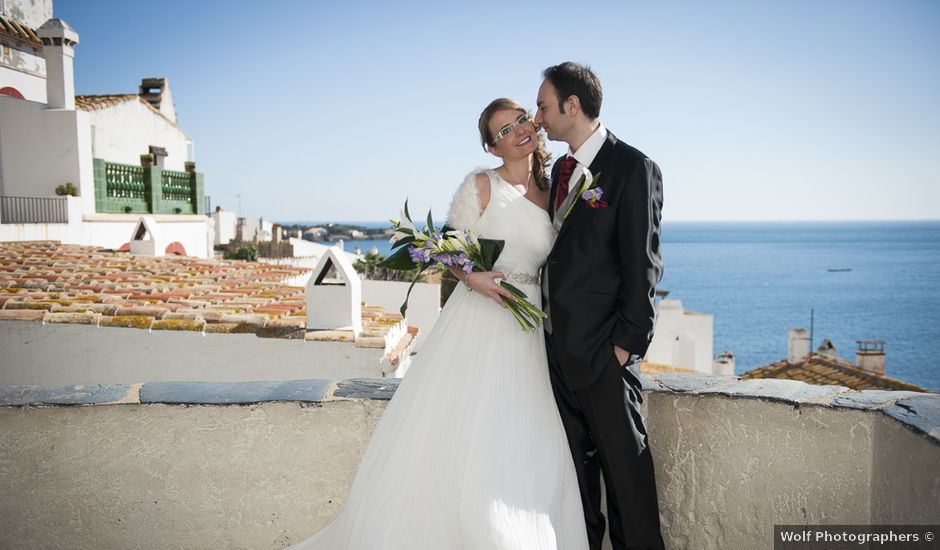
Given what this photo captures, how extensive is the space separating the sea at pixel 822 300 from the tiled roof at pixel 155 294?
133ft

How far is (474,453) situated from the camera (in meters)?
2.60

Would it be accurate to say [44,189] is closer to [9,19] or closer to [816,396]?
[9,19]

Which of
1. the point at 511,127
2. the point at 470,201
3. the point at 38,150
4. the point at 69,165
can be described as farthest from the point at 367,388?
the point at 38,150

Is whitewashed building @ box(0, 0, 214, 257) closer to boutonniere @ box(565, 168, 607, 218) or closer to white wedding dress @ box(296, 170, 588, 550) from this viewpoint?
white wedding dress @ box(296, 170, 588, 550)

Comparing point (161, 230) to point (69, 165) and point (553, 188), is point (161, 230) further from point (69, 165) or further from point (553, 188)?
point (553, 188)

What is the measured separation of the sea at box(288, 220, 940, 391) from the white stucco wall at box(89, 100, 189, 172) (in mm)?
37391

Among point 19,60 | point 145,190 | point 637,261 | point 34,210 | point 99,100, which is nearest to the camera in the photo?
point 637,261

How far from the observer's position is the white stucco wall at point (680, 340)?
29.2 metres

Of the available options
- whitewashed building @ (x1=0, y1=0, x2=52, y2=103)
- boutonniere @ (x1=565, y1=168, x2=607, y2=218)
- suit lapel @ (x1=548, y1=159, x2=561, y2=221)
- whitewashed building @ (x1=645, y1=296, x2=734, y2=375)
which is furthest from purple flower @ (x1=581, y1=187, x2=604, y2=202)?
whitewashed building @ (x1=645, y1=296, x2=734, y2=375)

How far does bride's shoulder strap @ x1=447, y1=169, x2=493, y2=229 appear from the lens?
9.75 feet

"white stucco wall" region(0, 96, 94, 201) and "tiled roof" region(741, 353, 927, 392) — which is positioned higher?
"white stucco wall" region(0, 96, 94, 201)

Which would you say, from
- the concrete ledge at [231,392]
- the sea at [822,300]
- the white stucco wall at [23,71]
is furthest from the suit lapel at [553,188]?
the sea at [822,300]

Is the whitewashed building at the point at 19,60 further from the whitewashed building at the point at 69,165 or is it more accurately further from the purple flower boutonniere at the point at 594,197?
the purple flower boutonniere at the point at 594,197

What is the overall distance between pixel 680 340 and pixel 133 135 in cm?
2224
